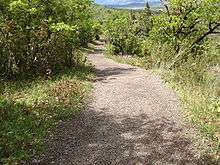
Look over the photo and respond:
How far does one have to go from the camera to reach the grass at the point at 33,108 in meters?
9.35

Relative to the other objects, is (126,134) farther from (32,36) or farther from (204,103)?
(32,36)

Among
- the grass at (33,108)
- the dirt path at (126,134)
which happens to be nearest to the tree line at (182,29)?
the grass at (33,108)

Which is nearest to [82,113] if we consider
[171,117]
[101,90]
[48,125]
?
[48,125]

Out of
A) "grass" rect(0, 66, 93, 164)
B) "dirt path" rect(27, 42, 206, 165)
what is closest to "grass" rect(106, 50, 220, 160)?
"dirt path" rect(27, 42, 206, 165)

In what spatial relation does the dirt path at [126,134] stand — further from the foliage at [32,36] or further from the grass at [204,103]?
the foliage at [32,36]

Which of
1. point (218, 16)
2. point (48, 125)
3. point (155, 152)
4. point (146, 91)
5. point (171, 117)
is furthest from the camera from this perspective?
point (218, 16)

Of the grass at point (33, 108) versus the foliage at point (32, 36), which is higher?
the foliage at point (32, 36)

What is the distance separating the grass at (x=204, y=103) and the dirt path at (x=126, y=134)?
337mm

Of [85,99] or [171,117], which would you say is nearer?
[171,117]

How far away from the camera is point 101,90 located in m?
15.8

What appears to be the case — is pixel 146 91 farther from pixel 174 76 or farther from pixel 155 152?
pixel 155 152

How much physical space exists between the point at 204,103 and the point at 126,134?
3.00m

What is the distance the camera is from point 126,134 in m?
10.3

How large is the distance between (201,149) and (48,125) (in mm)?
4004
